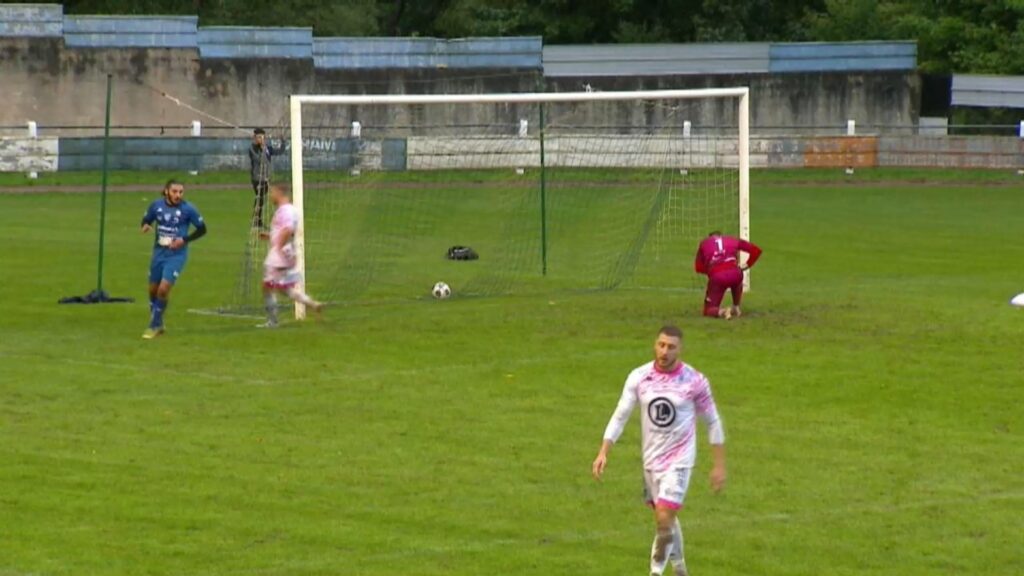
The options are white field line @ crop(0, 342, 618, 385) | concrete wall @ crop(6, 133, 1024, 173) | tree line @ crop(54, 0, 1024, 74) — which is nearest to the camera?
white field line @ crop(0, 342, 618, 385)

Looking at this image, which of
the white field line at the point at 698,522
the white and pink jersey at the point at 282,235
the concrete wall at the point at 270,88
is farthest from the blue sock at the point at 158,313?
the concrete wall at the point at 270,88

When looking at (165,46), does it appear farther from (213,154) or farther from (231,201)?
(231,201)

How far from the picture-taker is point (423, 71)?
5747 cm

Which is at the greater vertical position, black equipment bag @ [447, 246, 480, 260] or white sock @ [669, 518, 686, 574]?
black equipment bag @ [447, 246, 480, 260]

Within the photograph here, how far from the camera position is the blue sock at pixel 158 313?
25.4m

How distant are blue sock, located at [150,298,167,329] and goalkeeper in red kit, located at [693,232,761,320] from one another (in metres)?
7.34

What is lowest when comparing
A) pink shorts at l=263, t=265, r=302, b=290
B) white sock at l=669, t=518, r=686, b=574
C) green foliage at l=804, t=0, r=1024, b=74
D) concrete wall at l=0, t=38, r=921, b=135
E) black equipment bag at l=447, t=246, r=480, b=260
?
white sock at l=669, t=518, r=686, b=574

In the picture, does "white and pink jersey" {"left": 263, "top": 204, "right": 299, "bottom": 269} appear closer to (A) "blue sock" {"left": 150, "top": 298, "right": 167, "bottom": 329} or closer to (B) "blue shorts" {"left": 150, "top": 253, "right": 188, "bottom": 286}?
(B) "blue shorts" {"left": 150, "top": 253, "right": 188, "bottom": 286}

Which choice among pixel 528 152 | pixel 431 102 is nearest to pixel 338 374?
pixel 431 102

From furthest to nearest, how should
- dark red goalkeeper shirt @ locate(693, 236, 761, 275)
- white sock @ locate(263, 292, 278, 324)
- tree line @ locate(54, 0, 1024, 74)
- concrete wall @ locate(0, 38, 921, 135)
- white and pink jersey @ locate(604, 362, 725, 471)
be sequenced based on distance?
tree line @ locate(54, 0, 1024, 74), concrete wall @ locate(0, 38, 921, 135), dark red goalkeeper shirt @ locate(693, 236, 761, 275), white sock @ locate(263, 292, 278, 324), white and pink jersey @ locate(604, 362, 725, 471)

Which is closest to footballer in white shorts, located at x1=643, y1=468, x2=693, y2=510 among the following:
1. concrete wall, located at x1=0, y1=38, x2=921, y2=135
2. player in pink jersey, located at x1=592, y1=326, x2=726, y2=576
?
player in pink jersey, located at x1=592, y1=326, x2=726, y2=576

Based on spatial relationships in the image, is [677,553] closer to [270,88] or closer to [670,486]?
[670,486]

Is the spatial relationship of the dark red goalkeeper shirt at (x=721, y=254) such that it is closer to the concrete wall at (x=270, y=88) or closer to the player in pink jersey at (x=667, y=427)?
the player in pink jersey at (x=667, y=427)

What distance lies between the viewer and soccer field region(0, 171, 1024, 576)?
48.3 ft
